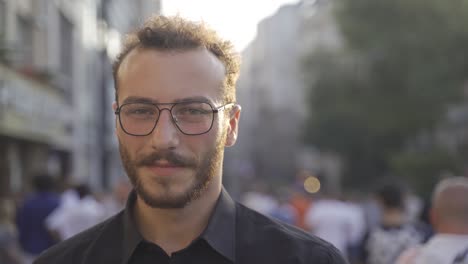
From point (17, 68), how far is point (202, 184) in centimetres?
1580

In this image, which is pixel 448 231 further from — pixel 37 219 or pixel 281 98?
pixel 281 98

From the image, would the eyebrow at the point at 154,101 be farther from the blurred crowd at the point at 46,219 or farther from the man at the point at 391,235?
the blurred crowd at the point at 46,219

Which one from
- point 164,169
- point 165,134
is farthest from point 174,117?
point 164,169

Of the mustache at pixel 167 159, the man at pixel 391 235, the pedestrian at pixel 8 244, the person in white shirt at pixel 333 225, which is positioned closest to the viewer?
the mustache at pixel 167 159

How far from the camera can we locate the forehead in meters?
2.47

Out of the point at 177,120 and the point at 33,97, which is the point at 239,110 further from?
the point at 33,97

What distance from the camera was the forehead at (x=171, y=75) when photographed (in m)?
2.47

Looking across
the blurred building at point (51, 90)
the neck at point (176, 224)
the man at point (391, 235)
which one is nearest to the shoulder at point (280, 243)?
the neck at point (176, 224)

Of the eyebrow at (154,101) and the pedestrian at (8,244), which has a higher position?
the eyebrow at (154,101)

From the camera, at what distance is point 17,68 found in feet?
57.6

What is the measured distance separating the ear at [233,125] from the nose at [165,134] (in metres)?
0.27

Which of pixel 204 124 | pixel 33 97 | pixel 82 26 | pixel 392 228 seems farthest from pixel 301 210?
pixel 82 26

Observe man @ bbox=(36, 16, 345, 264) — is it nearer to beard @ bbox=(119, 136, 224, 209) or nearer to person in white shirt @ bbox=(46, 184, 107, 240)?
beard @ bbox=(119, 136, 224, 209)

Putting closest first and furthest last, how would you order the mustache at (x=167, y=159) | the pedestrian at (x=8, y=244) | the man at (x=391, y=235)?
the mustache at (x=167, y=159)
the man at (x=391, y=235)
the pedestrian at (x=8, y=244)
